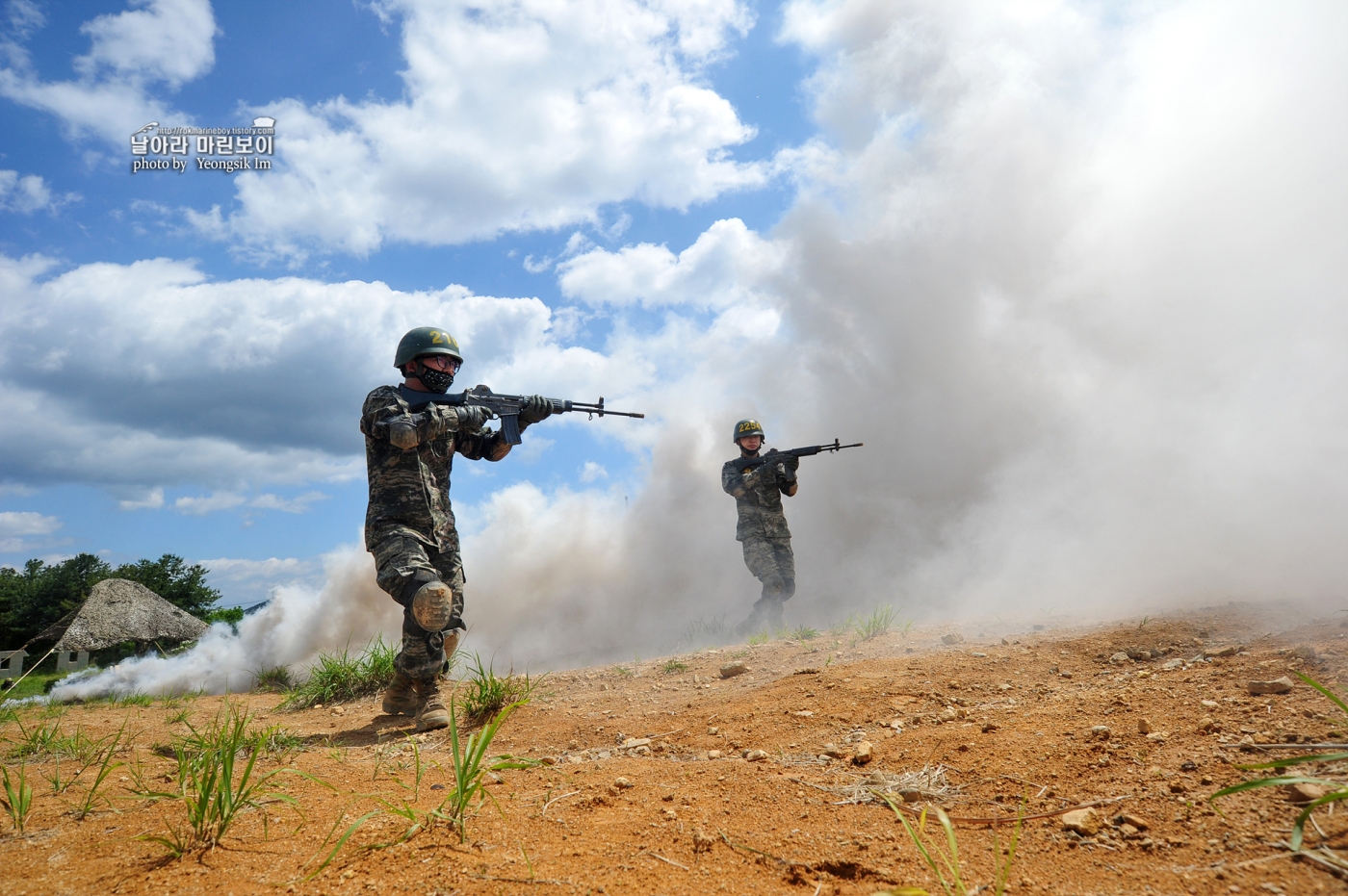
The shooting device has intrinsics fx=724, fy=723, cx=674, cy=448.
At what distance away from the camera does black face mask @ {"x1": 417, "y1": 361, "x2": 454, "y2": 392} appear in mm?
5250

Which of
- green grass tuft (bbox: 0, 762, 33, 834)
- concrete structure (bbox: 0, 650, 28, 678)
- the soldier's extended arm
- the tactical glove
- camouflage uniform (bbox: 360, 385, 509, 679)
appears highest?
the tactical glove

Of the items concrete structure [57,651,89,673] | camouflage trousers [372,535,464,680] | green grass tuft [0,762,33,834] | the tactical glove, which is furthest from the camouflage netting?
green grass tuft [0,762,33,834]

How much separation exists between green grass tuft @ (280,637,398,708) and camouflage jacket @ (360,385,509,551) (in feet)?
3.49

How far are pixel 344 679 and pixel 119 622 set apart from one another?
8720 mm

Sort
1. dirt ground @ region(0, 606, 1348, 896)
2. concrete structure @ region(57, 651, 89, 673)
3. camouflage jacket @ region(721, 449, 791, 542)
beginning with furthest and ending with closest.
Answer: concrete structure @ region(57, 651, 89, 673) < camouflage jacket @ region(721, 449, 791, 542) < dirt ground @ region(0, 606, 1348, 896)

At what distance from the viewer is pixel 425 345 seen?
5230 millimetres

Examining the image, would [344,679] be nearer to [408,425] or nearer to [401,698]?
[401,698]

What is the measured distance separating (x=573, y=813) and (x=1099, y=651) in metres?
3.18

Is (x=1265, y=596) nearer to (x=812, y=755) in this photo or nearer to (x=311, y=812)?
(x=812, y=755)

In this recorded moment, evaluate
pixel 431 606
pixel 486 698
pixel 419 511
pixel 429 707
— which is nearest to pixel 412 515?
pixel 419 511

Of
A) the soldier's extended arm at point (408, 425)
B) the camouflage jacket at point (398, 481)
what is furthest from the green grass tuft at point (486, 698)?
the soldier's extended arm at point (408, 425)

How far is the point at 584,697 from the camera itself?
459 cm

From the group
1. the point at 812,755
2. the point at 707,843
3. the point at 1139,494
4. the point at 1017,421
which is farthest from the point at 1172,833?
the point at 1017,421

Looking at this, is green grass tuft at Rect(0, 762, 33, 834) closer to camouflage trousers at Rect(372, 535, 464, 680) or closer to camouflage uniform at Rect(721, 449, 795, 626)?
camouflage trousers at Rect(372, 535, 464, 680)
